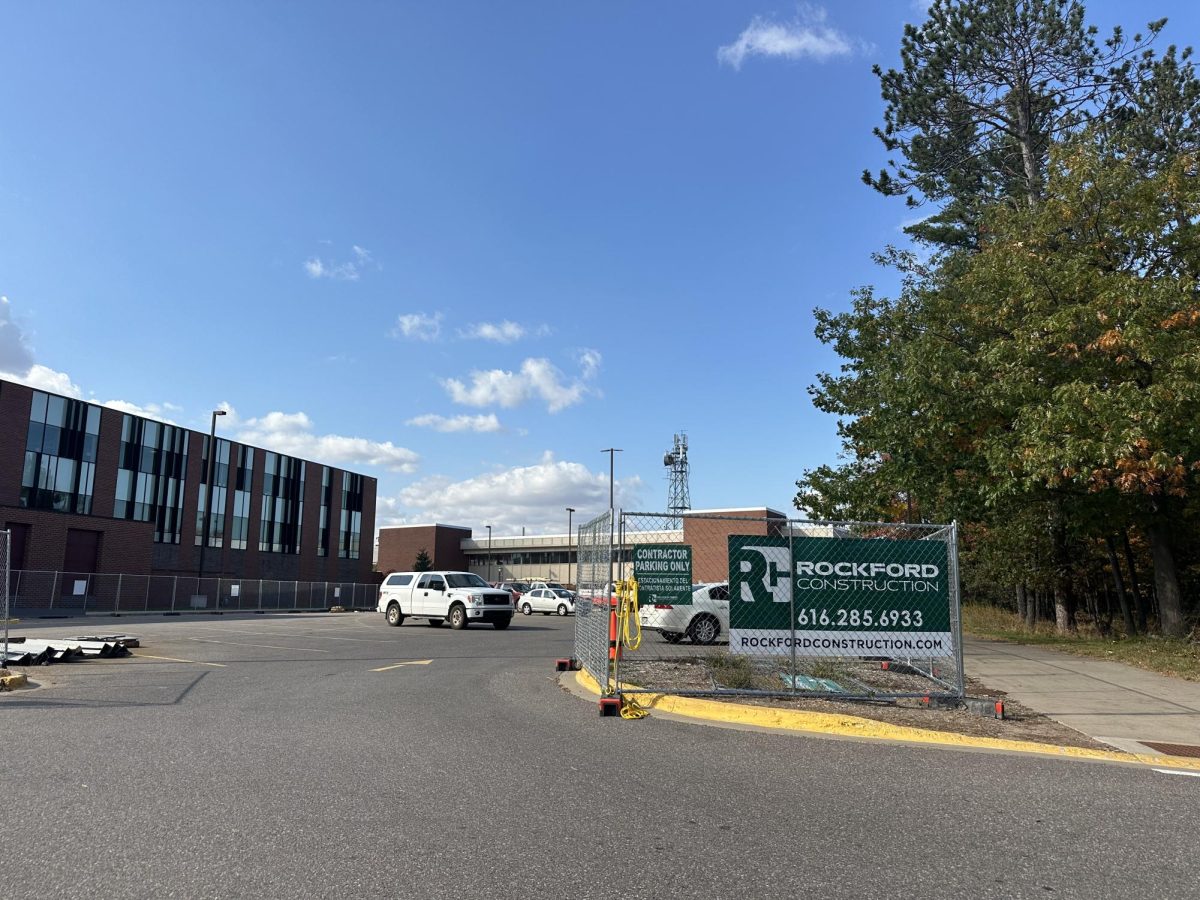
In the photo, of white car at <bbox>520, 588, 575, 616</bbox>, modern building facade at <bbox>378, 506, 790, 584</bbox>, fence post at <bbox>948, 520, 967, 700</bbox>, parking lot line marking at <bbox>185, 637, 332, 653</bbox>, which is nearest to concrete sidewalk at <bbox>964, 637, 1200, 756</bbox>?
fence post at <bbox>948, 520, 967, 700</bbox>

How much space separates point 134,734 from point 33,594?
1226 inches

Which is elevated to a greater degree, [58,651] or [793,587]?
[793,587]

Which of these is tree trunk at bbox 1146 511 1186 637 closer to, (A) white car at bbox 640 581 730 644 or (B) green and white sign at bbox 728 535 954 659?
(A) white car at bbox 640 581 730 644

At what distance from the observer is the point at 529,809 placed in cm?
528

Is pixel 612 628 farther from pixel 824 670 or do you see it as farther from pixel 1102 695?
pixel 1102 695

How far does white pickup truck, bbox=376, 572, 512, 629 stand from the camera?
2478cm

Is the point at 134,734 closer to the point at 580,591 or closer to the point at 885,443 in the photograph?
the point at 580,591

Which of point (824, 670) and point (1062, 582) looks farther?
point (1062, 582)

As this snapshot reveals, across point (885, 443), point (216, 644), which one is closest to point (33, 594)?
point (216, 644)

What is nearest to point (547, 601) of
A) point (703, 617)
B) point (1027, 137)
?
Result: point (703, 617)

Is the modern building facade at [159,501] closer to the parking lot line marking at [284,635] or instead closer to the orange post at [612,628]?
the parking lot line marking at [284,635]

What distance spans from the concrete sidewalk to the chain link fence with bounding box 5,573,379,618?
28.7 meters

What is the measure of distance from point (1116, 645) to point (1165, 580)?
5.67 ft

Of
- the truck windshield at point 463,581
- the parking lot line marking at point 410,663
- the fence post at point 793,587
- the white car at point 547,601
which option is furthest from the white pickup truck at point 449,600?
the fence post at point 793,587
